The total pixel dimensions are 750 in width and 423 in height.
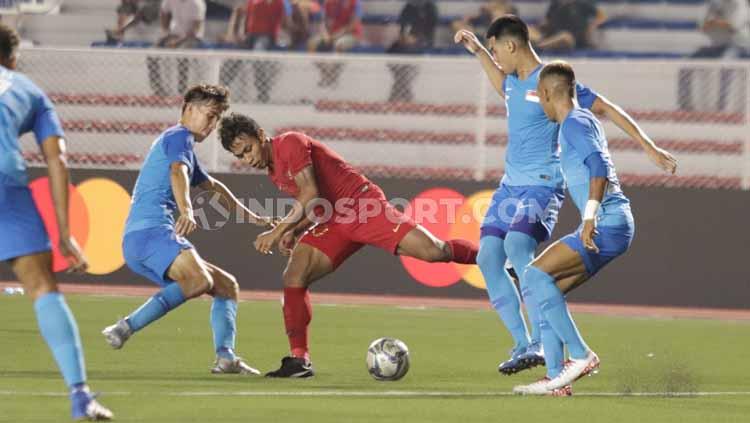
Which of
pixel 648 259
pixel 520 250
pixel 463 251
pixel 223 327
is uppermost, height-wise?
pixel 520 250

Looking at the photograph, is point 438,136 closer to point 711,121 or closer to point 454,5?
point 711,121

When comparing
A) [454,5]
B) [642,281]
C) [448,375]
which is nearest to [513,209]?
[448,375]

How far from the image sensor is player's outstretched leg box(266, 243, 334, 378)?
10.0 meters

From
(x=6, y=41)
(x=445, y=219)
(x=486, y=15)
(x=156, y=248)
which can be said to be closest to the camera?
(x=6, y=41)

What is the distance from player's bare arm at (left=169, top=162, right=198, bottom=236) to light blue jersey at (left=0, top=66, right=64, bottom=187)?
244 centimetres

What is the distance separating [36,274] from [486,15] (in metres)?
14.9

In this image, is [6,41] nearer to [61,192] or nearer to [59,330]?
[61,192]

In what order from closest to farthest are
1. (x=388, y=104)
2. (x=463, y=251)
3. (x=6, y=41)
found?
(x=6, y=41), (x=463, y=251), (x=388, y=104)

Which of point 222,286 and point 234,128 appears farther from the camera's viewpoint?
point 222,286

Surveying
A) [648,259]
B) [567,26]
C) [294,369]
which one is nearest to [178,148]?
[294,369]

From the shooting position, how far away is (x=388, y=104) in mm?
18828

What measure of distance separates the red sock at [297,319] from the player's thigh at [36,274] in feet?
9.91

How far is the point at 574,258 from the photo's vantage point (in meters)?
9.13

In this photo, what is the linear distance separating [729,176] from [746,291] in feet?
4.50
